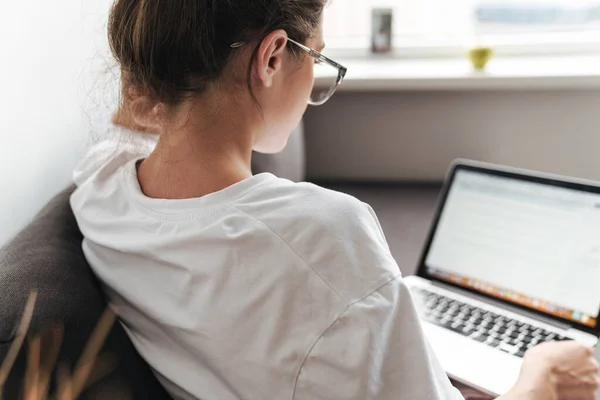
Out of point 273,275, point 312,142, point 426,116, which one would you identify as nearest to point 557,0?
point 426,116

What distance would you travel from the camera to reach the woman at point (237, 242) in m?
0.64

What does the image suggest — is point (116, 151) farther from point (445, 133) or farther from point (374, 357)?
point (445, 133)

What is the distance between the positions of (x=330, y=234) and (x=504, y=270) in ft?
2.02

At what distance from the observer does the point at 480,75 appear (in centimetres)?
157

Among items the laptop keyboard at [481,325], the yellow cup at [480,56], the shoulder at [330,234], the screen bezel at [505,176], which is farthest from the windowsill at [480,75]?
the shoulder at [330,234]

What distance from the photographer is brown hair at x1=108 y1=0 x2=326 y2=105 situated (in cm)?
71

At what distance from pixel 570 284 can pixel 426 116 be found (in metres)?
0.74

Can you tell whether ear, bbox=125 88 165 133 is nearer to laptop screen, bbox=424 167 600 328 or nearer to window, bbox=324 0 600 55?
laptop screen, bbox=424 167 600 328

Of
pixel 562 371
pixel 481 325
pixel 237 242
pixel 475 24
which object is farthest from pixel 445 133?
pixel 237 242

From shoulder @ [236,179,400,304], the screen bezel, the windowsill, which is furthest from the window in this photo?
shoulder @ [236,179,400,304]

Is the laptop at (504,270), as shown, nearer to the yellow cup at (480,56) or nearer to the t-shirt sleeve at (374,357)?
the t-shirt sleeve at (374,357)

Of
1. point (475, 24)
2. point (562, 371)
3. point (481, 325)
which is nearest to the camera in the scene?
point (562, 371)

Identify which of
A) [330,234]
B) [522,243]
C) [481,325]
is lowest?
[481,325]

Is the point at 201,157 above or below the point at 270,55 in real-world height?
below
